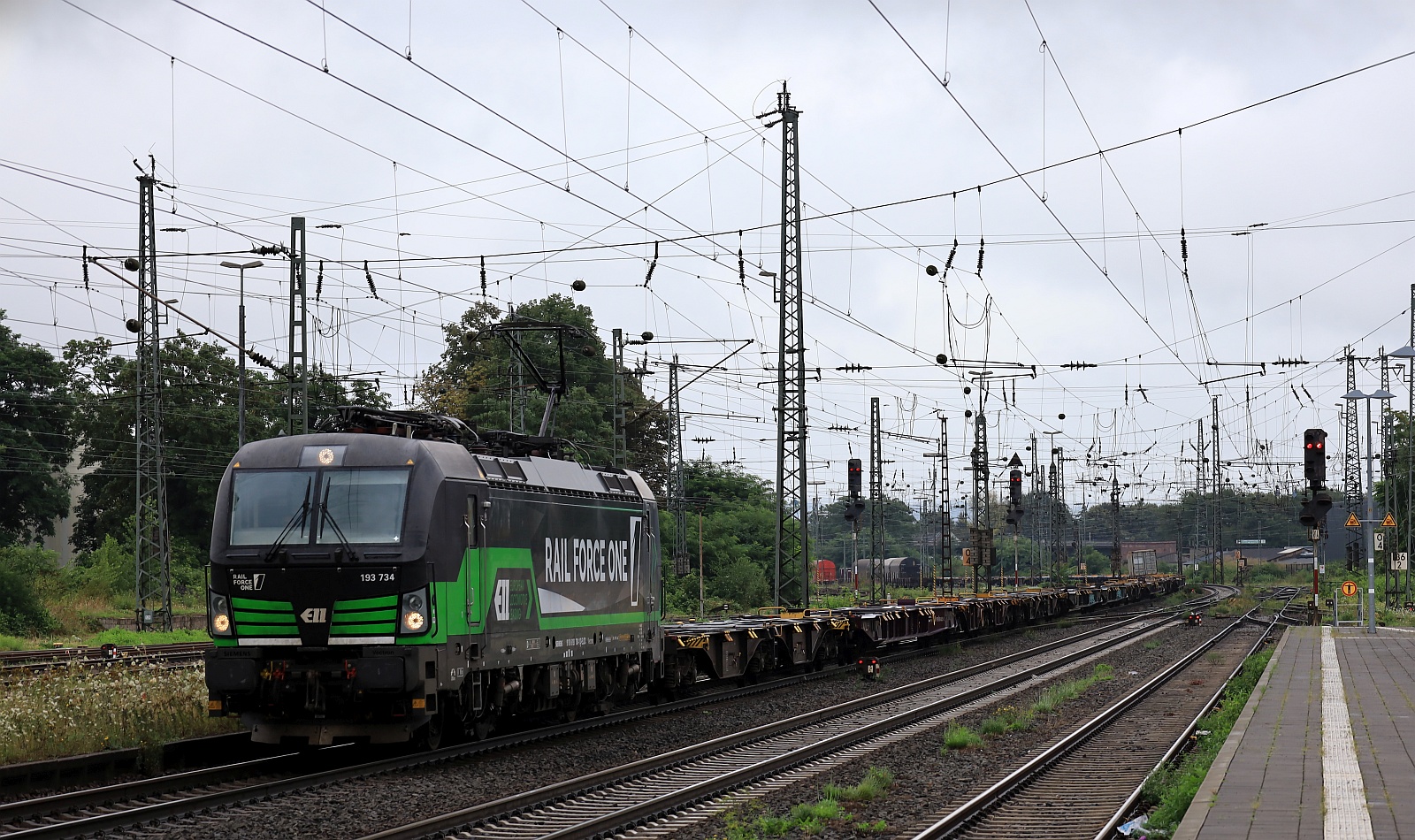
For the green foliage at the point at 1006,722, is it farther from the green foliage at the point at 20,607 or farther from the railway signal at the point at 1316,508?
the green foliage at the point at 20,607

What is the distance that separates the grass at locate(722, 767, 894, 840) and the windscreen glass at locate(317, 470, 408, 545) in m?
4.93

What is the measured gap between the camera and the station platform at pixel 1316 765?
970 centimetres

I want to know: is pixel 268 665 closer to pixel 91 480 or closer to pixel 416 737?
pixel 416 737

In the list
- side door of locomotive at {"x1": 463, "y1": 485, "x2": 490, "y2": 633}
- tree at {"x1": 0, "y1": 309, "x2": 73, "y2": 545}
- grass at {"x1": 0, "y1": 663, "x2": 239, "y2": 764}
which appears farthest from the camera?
tree at {"x1": 0, "y1": 309, "x2": 73, "y2": 545}

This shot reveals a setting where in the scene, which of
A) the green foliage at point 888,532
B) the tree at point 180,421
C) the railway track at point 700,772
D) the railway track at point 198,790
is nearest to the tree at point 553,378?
the tree at point 180,421

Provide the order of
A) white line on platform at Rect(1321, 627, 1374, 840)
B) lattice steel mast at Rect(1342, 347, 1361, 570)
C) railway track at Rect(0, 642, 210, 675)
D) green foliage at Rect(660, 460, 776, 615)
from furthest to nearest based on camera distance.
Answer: lattice steel mast at Rect(1342, 347, 1361, 570)
green foliage at Rect(660, 460, 776, 615)
railway track at Rect(0, 642, 210, 675)
white line on platform at Rect(1321, 627, 1374, 840)

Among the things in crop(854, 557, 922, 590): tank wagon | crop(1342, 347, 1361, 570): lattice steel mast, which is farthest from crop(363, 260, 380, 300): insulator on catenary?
crop(854, 557, 922, 590): tank wagon

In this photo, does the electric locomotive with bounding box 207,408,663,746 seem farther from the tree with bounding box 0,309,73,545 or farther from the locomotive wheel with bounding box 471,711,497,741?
the tree with bounding box 0,309,73,545

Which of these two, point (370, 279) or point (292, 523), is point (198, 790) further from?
point (370, 279)

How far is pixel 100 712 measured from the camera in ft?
50.1

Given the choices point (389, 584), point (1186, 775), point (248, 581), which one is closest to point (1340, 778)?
point (1186, 775)

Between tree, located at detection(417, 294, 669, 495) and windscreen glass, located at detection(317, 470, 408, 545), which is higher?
tree, located at detection(417, 294, 669, 495)

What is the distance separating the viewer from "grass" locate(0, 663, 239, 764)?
46.8 ft

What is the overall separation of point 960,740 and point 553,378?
177 feet
